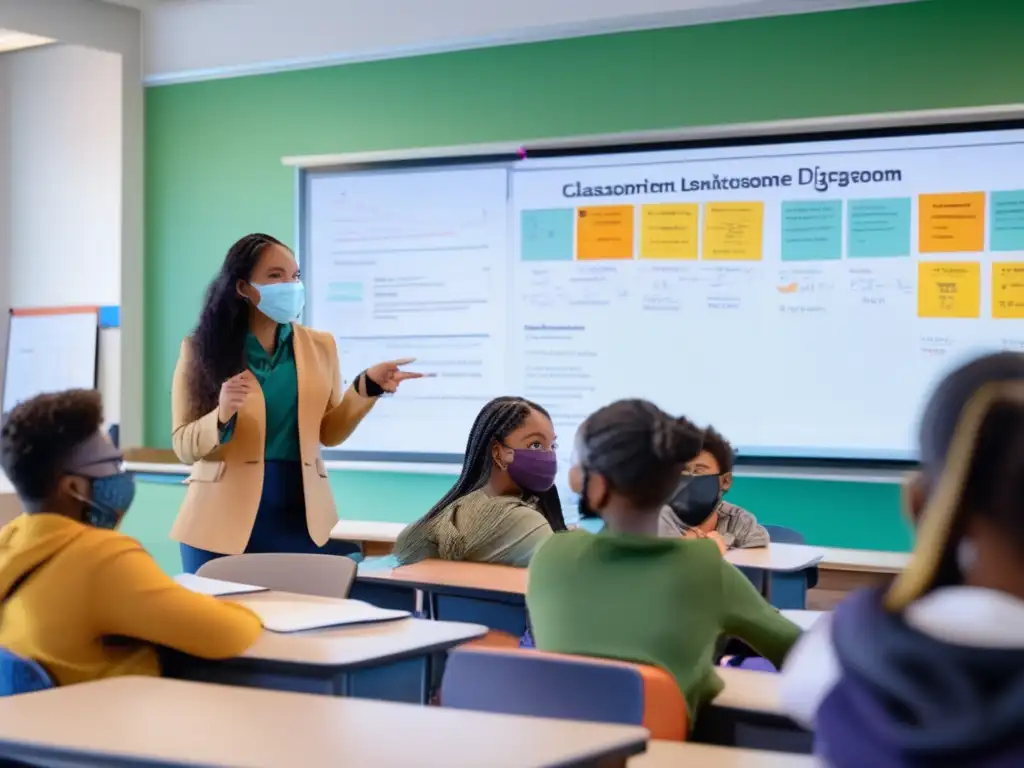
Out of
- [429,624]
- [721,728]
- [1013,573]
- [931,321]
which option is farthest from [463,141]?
[1013,573]

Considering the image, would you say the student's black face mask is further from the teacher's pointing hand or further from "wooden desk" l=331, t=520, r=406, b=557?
"wooden desk" l=331, t=520, r=406, b=557

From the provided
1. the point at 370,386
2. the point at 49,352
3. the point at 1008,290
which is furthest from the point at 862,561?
the point at 49,352

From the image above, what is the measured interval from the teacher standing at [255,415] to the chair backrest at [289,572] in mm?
402

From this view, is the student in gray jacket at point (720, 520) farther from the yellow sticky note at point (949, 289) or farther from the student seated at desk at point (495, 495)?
the yellow sticky note at point (949, 289)

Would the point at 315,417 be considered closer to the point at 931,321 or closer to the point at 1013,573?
the point at 931,321

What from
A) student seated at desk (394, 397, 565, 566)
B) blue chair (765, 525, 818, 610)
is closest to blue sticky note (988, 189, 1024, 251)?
blue chair (765, 525, 818, 610)

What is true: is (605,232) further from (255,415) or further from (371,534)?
(255,415)

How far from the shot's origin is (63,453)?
2.46 meters

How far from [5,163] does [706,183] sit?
3.81 metres

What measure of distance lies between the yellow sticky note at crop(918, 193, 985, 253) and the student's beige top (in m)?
1.99

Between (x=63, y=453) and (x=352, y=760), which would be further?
(x=63, y=453)

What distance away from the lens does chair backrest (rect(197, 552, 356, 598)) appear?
10.9ft

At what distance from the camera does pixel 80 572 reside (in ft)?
7.85

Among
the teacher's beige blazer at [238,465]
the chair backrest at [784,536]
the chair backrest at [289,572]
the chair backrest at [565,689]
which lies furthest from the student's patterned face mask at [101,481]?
the chair backrest at [784,536]
